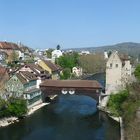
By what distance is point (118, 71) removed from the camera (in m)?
48.6

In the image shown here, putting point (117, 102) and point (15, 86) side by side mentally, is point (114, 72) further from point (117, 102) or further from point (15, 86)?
point (15, 86)

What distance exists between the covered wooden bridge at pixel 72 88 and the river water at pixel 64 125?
1.88 m

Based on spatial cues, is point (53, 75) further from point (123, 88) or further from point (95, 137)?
point (95, 137)

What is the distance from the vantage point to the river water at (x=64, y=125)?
3350 cm

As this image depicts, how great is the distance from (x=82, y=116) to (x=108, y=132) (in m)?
7.81

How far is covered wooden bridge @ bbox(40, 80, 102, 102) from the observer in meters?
47.4

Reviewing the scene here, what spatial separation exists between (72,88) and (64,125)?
1041 cm

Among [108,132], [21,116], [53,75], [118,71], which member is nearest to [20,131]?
[21,116]

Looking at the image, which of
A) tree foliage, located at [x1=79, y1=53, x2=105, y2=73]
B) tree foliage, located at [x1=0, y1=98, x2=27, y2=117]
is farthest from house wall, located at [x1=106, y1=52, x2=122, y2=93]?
tree foliage, located at [x1=79, y1=53, x2=105, y2=73]

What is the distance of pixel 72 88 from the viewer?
158ft

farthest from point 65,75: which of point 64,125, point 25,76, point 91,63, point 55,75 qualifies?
point 64,125

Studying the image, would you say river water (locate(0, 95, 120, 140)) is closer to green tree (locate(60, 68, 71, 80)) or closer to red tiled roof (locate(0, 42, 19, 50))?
green tree (locate(60, 68, 71, 80))

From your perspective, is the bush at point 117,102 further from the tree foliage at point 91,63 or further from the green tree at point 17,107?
A: the tree foliage at point 91,63

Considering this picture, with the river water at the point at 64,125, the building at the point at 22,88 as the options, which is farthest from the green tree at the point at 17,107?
the building at the point at 22,88
